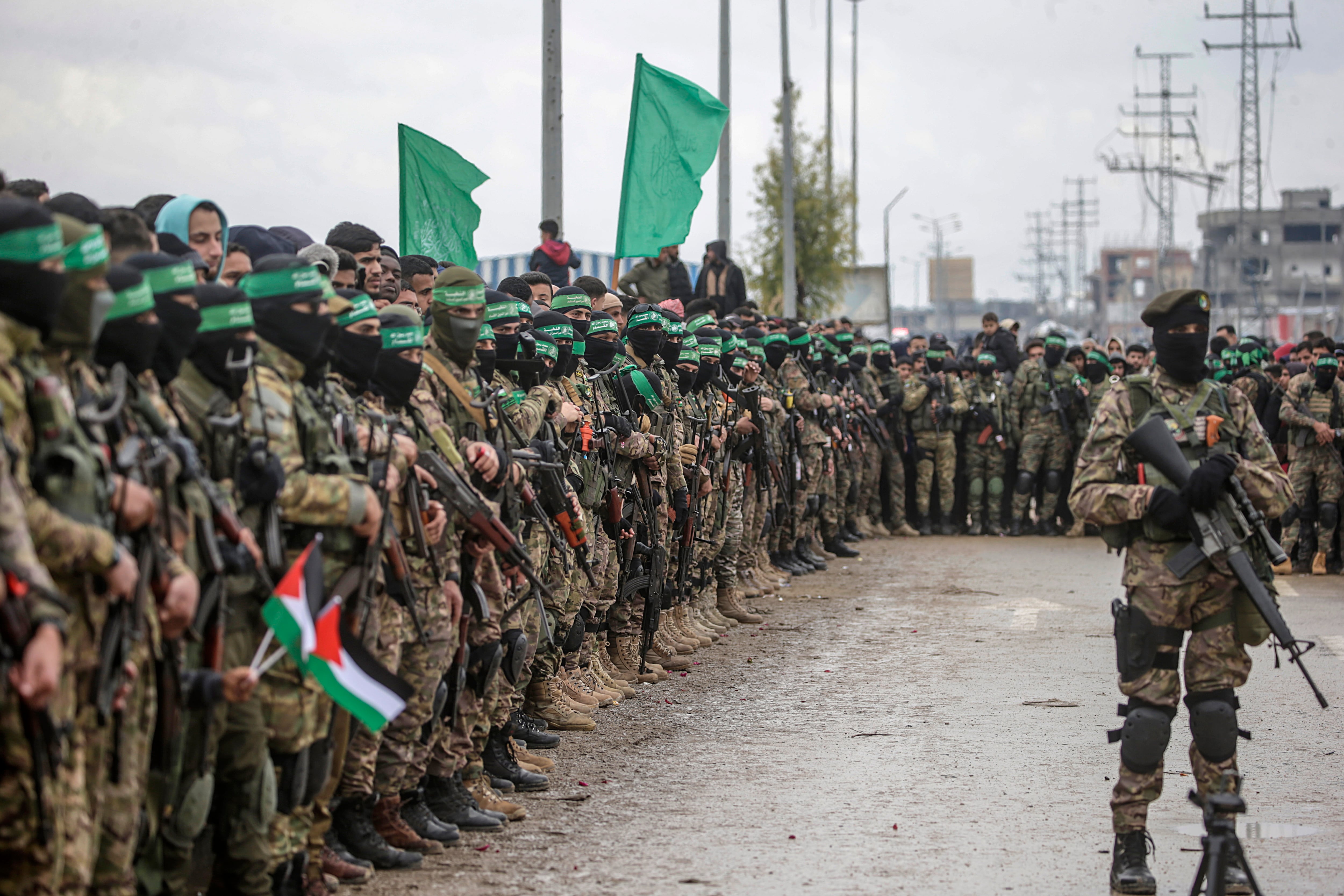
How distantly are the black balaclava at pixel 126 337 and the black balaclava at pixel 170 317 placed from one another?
17 cm

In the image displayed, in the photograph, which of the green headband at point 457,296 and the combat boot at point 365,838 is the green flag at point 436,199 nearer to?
the green headband at point 457,296

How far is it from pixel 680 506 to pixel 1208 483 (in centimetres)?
531

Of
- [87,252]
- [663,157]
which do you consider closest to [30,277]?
[87,252]

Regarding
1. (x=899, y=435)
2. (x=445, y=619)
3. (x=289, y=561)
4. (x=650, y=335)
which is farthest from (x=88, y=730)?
(x=899, y=435)

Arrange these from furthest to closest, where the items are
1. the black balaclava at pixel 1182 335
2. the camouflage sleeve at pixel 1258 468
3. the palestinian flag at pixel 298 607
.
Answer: the black balaclava at pixel 1182 335 < the camouflage sleeve at pixel 1258 468 < the palestinian flag at pixel 298 607

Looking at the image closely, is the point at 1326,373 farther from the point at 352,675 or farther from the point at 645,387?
the point at 352,675

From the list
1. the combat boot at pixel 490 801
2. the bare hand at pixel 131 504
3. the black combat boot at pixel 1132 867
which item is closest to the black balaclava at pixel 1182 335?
the black combat boot at pixel 1132 867

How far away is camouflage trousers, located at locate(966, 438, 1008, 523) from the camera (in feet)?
62.1

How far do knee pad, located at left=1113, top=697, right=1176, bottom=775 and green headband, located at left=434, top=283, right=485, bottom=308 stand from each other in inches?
131

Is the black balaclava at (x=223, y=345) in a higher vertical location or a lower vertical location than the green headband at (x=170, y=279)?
lower

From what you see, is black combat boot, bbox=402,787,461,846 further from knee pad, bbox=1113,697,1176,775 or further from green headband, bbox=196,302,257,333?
knee pad, bbox=1113,697,1176,775

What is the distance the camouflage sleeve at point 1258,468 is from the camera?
5625mm

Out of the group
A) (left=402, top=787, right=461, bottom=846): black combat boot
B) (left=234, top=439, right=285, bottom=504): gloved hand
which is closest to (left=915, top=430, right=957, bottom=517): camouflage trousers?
(left=402, top=787, right=461, bottom=846): black combat boot

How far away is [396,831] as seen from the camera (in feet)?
18.5
